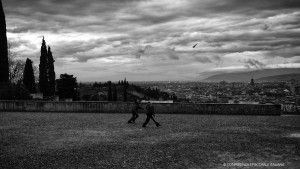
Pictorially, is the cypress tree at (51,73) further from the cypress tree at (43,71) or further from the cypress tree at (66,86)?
the cypress tree at (66,86)

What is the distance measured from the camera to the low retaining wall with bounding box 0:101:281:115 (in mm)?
22578

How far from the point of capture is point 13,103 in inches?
938

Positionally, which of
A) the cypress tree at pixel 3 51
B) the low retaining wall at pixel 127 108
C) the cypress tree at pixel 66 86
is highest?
the cypress tree at pixel 3 51

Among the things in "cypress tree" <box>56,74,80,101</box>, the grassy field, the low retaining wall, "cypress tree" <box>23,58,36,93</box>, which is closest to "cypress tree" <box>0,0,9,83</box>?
"cypress tree" <box>23,58,36,93</box>

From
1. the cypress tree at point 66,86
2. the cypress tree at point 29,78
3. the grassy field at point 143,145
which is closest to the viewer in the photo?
the grassy field at point 143,145

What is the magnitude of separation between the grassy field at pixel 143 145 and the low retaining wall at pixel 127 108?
17.5 ft

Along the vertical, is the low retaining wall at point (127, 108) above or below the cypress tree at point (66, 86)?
below

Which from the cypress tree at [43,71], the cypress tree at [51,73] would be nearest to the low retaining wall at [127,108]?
the cypress tree at [43,71]

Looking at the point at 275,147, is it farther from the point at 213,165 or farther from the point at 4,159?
the point at 4,159

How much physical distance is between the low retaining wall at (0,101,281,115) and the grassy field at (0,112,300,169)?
5.33 meters

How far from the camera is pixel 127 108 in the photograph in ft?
76.2

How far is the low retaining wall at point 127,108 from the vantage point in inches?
889

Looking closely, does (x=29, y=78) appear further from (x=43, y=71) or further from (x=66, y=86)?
(x=66, y=86)

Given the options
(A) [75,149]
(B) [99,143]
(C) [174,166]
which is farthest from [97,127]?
(C) [174,166]
